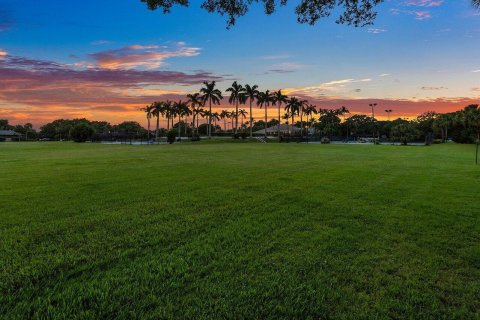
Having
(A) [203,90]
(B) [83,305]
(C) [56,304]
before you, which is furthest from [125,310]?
(A) [203,90]

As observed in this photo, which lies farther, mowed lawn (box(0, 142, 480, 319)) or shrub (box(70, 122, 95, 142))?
shrub (box(70, 122, 95, 142))

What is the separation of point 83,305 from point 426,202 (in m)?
8.28

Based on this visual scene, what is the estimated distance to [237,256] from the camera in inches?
176

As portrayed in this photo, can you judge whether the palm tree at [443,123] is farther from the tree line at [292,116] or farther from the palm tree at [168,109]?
the palm tree at [168,109]

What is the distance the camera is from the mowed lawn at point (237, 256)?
10.8 feet

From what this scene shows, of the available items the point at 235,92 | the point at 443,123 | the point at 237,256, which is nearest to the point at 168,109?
the point at 235,92

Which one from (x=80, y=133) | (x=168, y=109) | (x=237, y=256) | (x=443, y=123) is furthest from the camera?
(x=168, y=109)

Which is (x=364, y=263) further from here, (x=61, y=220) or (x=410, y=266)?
(x=61, y=220)

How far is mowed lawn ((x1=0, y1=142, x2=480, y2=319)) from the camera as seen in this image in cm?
329

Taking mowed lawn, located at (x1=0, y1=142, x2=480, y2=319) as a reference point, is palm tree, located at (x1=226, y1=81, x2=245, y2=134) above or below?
above

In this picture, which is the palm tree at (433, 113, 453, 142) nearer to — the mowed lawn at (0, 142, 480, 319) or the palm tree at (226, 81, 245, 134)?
the palm tree at (226, 81, 245, 134)

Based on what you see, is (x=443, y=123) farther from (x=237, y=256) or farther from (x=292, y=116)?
(x=237, y=256)

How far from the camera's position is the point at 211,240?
5.11 meters

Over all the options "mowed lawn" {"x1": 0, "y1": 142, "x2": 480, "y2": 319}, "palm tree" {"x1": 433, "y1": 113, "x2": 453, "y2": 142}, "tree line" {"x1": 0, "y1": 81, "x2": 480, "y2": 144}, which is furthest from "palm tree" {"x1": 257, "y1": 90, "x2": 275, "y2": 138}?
"mowed lawn" {"x1": 0, "y1": 142, "x2": 480, "y2": 319}
